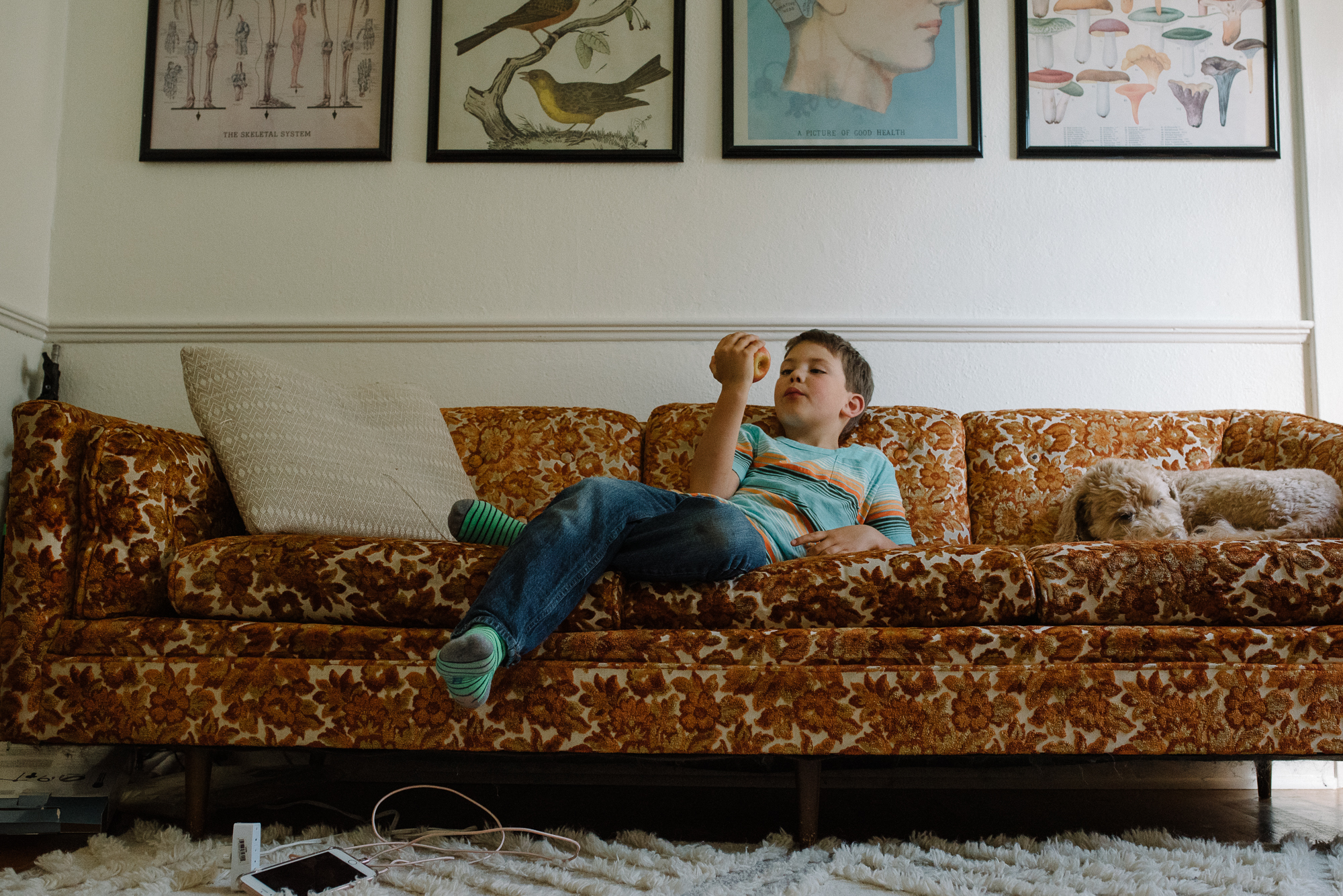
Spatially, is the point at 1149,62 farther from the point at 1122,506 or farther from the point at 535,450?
the point at 535,450

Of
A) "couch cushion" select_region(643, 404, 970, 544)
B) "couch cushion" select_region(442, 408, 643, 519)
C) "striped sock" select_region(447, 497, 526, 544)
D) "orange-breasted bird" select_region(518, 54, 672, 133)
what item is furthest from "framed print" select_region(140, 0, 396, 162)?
"striped sock" select_region(447, 497, 526, 544)

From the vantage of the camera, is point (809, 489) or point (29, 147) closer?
point (809, 489)

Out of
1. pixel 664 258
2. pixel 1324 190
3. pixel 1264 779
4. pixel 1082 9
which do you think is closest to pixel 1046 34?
pixel 1082 9

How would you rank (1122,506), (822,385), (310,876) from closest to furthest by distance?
(310,876)
(1122,506)
(822,385)

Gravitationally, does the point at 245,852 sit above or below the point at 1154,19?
below

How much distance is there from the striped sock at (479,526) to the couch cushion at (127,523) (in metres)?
0.47

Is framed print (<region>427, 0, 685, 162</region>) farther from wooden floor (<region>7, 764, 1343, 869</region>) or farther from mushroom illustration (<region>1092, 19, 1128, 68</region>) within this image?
wooden floor (<region>7, 764, 1343, 869</region>)

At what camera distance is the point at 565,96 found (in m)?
2.41

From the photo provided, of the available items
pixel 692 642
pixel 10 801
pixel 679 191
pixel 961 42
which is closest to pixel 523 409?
pixel 679 191

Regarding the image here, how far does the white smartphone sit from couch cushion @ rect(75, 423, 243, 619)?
1.72ft

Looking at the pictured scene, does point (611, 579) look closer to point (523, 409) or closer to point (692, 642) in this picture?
point (692, 642)

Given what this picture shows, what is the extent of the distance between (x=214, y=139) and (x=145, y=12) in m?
0.44

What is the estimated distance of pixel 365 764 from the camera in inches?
77.4

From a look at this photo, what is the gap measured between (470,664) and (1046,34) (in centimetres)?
230
